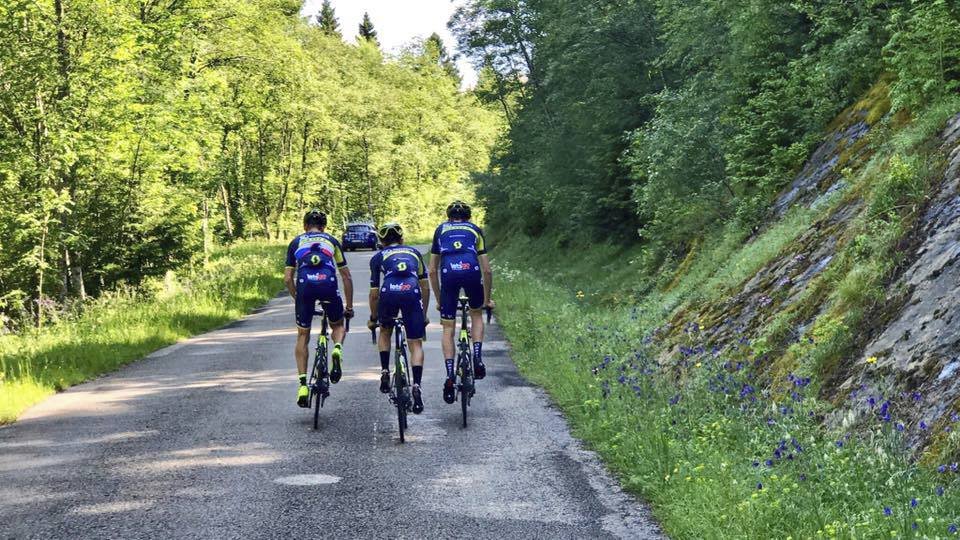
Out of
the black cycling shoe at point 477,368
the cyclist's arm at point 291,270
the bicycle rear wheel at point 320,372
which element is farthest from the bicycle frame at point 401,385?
the cyclist's arm at point 291,270

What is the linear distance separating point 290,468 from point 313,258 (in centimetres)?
265

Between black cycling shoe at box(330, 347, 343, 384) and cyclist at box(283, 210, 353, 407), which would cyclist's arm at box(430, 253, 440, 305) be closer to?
cyclist at box(283, 210, 353, 407)

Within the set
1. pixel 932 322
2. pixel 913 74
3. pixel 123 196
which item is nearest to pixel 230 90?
pixel 123 196

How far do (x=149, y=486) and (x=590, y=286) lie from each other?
667 inches

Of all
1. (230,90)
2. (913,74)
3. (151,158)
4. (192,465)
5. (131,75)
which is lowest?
(192,465)

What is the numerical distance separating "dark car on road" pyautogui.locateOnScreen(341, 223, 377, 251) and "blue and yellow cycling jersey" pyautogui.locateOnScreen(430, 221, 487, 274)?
138ft

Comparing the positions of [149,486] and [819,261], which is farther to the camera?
[819,261]

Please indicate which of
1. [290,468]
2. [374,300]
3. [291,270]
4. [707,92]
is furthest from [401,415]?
[707,92]

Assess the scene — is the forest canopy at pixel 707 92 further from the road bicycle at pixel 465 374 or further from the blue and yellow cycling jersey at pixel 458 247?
the road bicycle at pixel 465 374

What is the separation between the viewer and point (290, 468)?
6.73 m

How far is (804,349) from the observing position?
6852 millimetres

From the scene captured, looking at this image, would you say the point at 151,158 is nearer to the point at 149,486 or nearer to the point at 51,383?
the point at 51,383

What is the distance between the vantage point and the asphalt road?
17.6 feet

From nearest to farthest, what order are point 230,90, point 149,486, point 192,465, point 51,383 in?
point 149,486 < point 192,465 < point 51,383 < point 230,90
